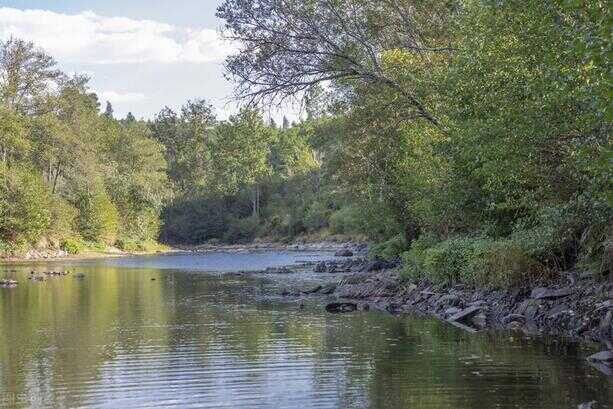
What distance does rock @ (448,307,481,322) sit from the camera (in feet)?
62.4

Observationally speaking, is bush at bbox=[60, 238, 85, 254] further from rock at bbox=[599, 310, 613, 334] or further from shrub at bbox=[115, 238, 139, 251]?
rock at bbox=[599, 310, 613, 334]

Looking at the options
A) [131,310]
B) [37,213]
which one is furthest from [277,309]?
[37,213]

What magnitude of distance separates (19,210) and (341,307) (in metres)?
42.4

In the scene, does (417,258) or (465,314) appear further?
(417,258)

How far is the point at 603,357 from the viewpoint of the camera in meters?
12.8

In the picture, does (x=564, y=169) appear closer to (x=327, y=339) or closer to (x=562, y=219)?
(x=562, y=219)

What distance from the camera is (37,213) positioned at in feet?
190

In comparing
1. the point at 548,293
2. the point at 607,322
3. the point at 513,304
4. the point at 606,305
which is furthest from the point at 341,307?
the point at 607,322

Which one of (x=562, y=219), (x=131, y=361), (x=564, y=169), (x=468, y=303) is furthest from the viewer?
(x=468, y=303)

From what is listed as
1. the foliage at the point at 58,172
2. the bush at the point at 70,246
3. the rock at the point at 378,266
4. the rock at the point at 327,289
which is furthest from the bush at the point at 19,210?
the rock at the point at 327,289

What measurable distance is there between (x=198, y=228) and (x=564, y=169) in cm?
8757

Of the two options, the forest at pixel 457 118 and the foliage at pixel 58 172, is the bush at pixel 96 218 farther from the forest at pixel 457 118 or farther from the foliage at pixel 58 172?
the forest at pixel 457 118

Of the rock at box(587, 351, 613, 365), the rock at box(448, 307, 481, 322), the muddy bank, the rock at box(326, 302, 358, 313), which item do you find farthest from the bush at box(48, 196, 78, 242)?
the rock at box(587, 351, 613, 365)

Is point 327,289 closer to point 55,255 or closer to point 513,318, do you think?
point 513,318
